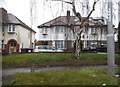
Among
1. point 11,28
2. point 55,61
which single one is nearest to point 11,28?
point 11,28

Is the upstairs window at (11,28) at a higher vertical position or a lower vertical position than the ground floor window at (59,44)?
higher

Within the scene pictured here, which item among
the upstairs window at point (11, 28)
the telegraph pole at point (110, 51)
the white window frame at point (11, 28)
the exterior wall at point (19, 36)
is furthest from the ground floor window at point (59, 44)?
the telegraph pole at point (110, 51)

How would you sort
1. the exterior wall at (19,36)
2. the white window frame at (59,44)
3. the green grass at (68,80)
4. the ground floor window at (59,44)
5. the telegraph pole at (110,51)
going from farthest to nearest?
the white window frame at (59,44) < the ground floor window at (59,44) < the exterior wall at (19,36) < the telegraph pole at (110,51) < the green grass at (68,80)

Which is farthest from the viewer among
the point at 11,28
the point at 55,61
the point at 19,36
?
the point at 19,36

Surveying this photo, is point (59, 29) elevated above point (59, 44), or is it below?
above

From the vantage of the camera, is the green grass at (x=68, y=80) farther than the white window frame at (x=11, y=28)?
Result: No

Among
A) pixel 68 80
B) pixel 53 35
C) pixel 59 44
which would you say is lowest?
pixel 68 80

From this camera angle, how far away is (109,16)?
11.6 metres

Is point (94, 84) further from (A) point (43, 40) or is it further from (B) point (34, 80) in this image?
(A) point (43, 40)

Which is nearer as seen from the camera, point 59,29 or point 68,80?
point 68,80

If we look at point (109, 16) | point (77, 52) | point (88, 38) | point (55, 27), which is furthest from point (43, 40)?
point (109, 16)

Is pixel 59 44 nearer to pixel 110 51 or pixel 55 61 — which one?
pixel 55 61

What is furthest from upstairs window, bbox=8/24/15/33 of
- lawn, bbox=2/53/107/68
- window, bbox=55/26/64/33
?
lawn, bbox=2/53/107/68

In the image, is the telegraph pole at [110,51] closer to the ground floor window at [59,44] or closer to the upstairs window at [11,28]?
the upstairs window at [11,28]
